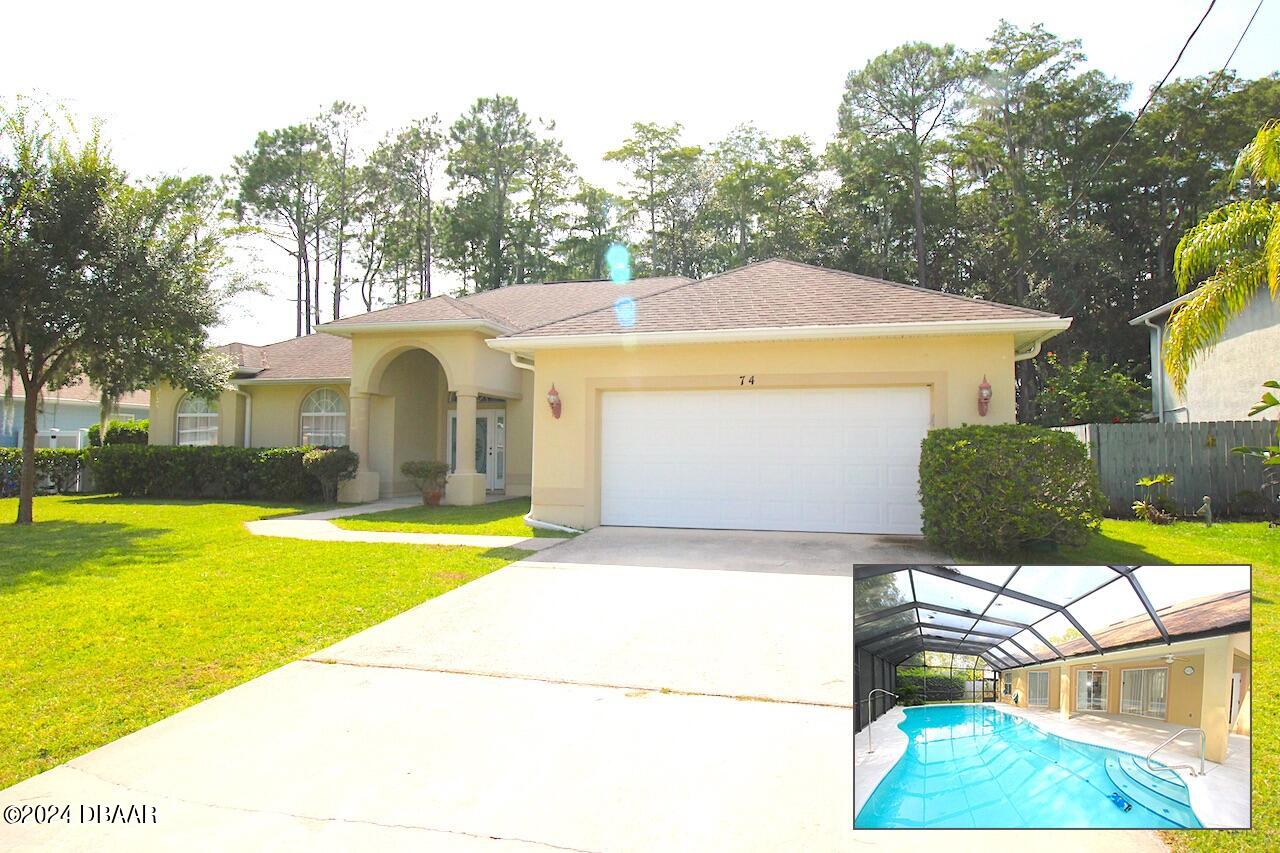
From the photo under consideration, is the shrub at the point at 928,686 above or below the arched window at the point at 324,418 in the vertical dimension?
below

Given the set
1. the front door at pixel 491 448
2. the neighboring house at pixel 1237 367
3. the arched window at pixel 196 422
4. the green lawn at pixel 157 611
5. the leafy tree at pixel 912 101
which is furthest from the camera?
the leafy tree at pixel 912 101

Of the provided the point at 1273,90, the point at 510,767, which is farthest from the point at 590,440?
the point at 1273,90

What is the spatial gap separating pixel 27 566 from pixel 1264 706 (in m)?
11.7

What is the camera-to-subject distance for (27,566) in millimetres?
8648

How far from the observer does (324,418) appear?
62.8ft

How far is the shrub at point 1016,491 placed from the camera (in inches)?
318

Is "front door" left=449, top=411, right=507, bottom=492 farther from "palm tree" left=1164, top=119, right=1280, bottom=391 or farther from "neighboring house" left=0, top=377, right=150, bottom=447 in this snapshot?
"neighboring house" left=0, top=377, right=150, bottom=447

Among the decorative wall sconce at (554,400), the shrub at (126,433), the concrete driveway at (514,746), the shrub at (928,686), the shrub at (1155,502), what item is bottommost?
the concrete driveway at (514,746)

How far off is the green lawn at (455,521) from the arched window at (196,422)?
836cm

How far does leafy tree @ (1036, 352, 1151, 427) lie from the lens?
21.2 metres

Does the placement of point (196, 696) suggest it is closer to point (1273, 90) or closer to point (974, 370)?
point (974, 370)

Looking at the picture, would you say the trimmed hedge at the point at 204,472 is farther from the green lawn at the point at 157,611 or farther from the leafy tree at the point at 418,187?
the leafy tree at the point at 418,187

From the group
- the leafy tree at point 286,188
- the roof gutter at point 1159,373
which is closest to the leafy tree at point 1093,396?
the roof gutter at point 1159,373

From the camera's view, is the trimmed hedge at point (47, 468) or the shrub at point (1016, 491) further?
the trimmed hedge at point (47, 468)
